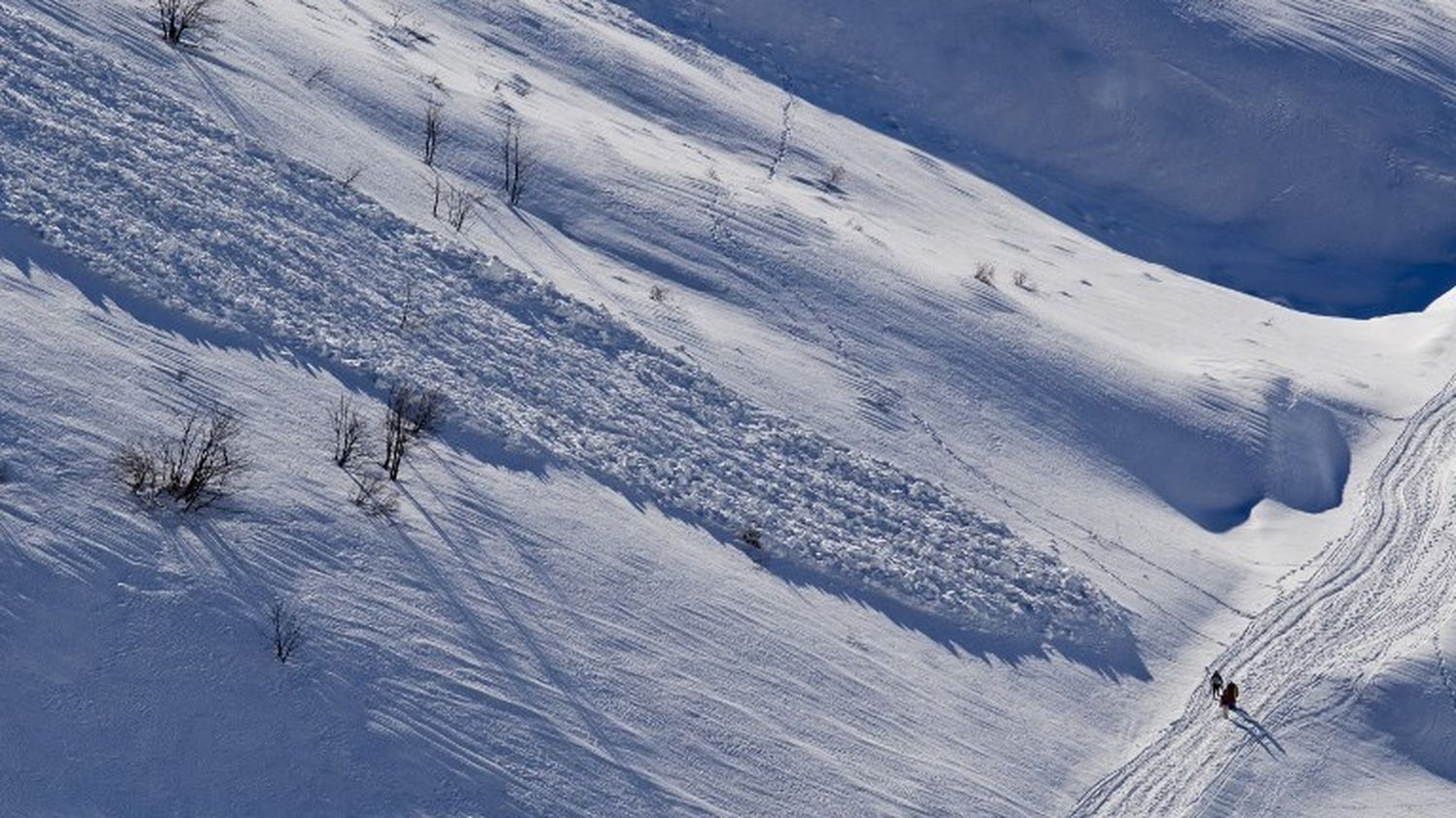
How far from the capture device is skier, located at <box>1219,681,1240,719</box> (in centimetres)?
1437

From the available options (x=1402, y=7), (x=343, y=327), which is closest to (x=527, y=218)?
(x=343, y=327)

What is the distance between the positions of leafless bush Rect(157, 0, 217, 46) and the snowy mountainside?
8710mm

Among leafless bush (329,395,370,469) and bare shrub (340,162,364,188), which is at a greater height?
bare shrub (340,162,364,188)

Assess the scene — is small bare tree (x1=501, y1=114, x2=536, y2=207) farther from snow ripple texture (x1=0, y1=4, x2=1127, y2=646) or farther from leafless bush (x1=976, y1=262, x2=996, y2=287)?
leafless bush (x1=976, y1=262, x2=996, y2=287)

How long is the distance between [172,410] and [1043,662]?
7732mm

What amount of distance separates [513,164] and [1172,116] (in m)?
13.0

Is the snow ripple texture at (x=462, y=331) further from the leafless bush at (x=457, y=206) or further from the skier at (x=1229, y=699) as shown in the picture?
the skier at (x=1229, y=699)

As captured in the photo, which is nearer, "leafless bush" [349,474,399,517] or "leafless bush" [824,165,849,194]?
"leafless bush" [349,474,399,517]

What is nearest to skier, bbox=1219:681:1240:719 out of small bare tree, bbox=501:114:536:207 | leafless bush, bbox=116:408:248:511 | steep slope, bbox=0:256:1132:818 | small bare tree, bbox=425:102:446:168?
steep slope, bbox=0:256:1132:818

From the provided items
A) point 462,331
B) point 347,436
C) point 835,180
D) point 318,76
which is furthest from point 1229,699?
point 318,76

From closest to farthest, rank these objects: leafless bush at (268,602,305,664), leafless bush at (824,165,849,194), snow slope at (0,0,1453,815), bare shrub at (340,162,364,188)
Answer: leafless bush at (268,602,305,664) < snow slope at (0,0,1453,815) < bare shrub at (340,162,364,188) < leafless bush at (824,165,849,194)

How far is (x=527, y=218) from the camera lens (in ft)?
58.2

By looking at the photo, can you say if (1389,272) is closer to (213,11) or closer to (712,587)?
(712,587)

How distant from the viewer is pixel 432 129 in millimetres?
18094
